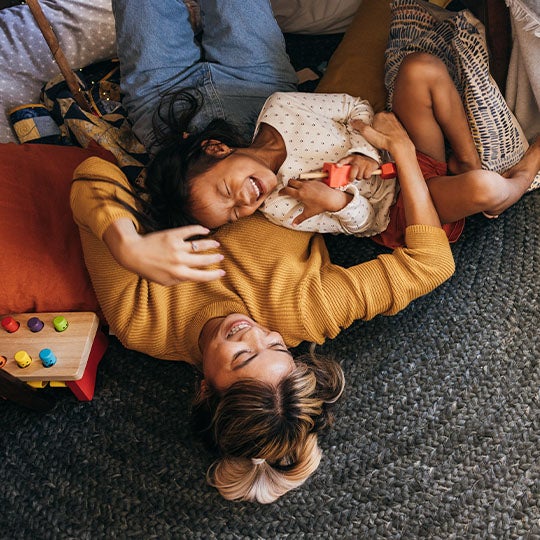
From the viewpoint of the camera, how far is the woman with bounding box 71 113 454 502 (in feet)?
2.85

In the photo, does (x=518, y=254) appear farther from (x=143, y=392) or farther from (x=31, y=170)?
(x=31, y=170)

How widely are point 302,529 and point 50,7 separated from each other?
4.42ft

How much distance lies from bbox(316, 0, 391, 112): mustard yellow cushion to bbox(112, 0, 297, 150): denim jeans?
0.43ft

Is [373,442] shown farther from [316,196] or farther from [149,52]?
[149,52]

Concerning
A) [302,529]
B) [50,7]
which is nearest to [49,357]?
[302,529]

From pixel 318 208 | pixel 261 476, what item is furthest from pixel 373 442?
pixel 318 208

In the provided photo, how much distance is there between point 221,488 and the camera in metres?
0.95

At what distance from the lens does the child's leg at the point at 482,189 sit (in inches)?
40.5

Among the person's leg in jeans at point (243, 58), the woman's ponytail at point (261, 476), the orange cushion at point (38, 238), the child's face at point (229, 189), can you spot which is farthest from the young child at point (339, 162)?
the woman's ponytail at point (261, 476)

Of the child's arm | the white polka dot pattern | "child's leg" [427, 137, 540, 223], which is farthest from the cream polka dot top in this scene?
the white polka dot pattern

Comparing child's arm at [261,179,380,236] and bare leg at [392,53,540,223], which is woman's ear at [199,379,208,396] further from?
bare leg at [392,53,540,223]

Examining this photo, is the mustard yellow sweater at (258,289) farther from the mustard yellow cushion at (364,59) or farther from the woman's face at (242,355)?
the mustard yellow cushion at (364,59)

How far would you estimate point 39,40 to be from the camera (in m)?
1.38

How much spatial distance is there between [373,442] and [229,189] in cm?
54
